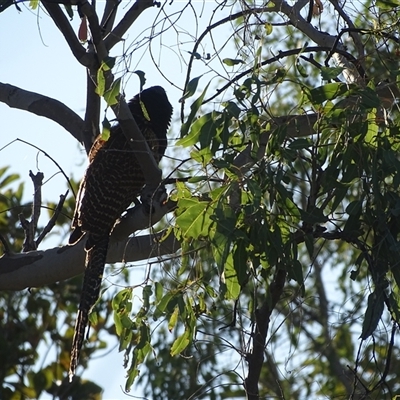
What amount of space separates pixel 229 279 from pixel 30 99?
1911 millimetres

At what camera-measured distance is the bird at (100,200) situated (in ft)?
14.5

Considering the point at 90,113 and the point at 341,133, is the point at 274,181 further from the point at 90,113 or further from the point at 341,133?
the point at 90,113

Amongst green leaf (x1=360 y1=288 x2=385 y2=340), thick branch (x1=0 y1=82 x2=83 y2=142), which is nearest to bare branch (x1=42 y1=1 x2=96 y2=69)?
thick branch (x1=0 y1=82 x2=83 y2=142)

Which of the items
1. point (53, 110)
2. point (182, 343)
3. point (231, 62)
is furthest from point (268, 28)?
point (53, 110)

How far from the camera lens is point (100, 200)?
15.1ft

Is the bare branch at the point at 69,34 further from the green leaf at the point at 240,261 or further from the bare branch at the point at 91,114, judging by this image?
the green leaf at the point at 240,261

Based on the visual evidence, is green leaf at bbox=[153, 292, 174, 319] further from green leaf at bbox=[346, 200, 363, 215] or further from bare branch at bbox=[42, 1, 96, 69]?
bare branch at bbox=[42, 1, 96, 69]

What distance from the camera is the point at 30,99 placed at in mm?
4445

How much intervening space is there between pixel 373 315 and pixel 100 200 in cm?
212

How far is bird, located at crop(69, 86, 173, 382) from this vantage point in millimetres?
4422

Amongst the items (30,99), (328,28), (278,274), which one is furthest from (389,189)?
(328,28)

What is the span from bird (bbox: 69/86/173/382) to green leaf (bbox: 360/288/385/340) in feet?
5.94

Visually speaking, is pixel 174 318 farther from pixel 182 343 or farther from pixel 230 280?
pixel 230 280

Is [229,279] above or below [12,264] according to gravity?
below
